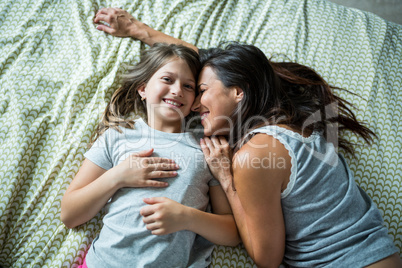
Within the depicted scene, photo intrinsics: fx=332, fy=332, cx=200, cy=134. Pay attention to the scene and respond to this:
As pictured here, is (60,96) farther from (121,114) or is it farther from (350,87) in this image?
(350,87)

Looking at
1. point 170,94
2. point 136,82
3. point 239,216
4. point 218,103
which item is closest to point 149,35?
point 136,82

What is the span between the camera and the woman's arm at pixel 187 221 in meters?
1.10

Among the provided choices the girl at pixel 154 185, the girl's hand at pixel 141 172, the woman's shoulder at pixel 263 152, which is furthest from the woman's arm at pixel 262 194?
the girl's hand at pixel 141 172

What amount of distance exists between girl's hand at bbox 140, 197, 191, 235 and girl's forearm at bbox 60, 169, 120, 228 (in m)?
0.14

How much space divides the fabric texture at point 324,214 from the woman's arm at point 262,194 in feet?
0.07

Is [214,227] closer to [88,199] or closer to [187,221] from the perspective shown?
[187,221]

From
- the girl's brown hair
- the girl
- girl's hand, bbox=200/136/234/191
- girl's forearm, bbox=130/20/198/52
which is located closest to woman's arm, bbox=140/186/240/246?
the girl

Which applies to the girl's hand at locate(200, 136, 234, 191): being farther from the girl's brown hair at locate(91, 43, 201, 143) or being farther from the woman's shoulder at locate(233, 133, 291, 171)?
the girl's brown hair at locate(91, 43, 201, 143)

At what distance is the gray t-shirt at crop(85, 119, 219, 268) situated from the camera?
111 cm

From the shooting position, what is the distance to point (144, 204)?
1.16 meters

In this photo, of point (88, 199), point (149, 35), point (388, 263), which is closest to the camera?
point (388, 263)

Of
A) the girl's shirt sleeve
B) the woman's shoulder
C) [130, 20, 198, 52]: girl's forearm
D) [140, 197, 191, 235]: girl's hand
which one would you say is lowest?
[140, 197, 191, 235]: girl's hand

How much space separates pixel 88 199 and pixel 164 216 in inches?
11.1

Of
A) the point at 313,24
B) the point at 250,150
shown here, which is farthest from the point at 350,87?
the point at 250,150
